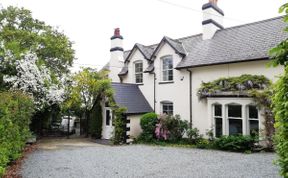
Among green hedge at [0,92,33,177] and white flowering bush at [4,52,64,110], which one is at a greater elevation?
white flowering bush at [4,52,64,110]

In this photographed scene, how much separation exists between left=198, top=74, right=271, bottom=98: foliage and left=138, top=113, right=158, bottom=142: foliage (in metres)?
3.45

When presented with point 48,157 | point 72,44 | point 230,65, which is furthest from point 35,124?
point 230,65

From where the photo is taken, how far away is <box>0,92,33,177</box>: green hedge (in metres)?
7.45

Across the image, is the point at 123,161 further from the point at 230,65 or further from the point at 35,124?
the point at 35,124

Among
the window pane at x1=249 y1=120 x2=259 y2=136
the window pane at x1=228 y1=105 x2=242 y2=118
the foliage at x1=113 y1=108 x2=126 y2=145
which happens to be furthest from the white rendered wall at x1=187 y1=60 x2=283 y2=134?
the foliage at x1=113 y1=108 x2=126 y2=145

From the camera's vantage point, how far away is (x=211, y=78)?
1560cm

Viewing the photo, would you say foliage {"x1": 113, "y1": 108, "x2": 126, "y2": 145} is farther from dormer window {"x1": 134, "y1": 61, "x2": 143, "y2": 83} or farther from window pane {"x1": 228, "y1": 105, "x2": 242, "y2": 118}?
window pane {"x1": 228, "y1": 105, "x2": 242, "y2": 118}

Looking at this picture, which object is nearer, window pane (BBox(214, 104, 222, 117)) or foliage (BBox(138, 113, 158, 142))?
window pane (BBox(214, 104, 222, 117))

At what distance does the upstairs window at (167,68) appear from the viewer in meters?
18.2

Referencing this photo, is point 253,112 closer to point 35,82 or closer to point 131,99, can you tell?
point 131,99

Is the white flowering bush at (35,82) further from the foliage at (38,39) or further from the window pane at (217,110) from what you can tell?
the window pane at (217,110)

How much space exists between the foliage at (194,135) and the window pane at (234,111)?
90.1 inches

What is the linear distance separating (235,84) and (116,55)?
1186 cm

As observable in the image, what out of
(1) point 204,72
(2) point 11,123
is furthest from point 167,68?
(2) point 11,123
